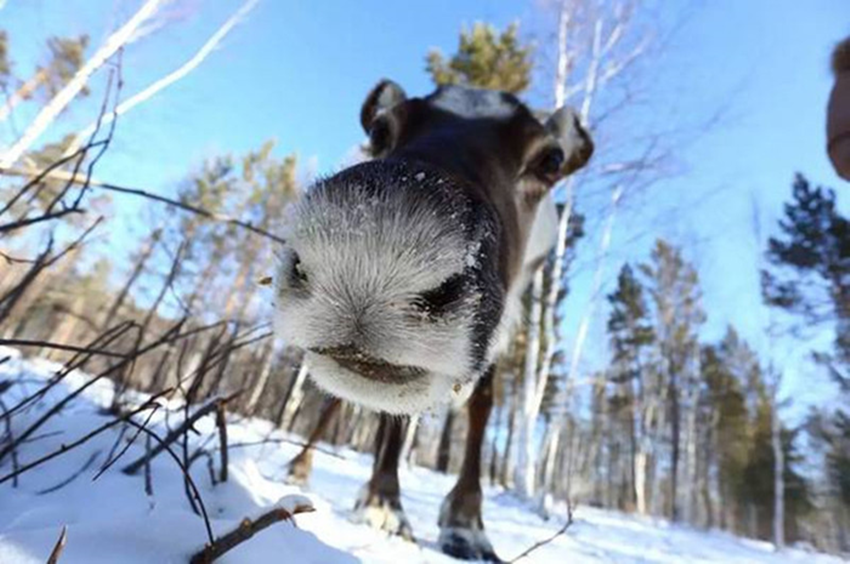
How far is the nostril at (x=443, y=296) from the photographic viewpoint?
136 cm

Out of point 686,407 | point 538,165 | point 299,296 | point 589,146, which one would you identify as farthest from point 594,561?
point 686,407

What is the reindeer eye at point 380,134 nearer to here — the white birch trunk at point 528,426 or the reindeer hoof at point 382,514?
the reindeer hoof at point 382,514

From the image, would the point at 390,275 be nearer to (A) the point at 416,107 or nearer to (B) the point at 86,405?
(A) the point at 416,107

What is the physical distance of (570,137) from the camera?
4684 millimetres

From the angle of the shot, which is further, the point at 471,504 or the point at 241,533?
the point at 471,504

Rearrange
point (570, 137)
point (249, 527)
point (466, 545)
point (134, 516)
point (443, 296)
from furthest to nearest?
point (570, 137), point (466, 545), point (443, 296), point (134, 516), point (249, 527)

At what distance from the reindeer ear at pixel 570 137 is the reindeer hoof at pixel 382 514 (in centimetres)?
279

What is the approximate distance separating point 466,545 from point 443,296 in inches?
100

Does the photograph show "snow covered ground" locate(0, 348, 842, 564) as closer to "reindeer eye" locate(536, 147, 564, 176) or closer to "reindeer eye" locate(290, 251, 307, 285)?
"reindeer eye" locate(290, 251, 307, 285)

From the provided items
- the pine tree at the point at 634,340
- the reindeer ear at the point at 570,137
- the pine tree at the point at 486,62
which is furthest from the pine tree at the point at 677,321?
the reindeer ear at the point at 570,137

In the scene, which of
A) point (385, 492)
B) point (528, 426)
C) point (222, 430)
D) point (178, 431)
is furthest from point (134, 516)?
point (528, 426)

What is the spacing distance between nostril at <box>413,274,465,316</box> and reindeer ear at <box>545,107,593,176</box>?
3388 millimetres

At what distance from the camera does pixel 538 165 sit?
3592mm

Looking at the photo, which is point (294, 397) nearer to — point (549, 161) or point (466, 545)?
point (466, 545)
